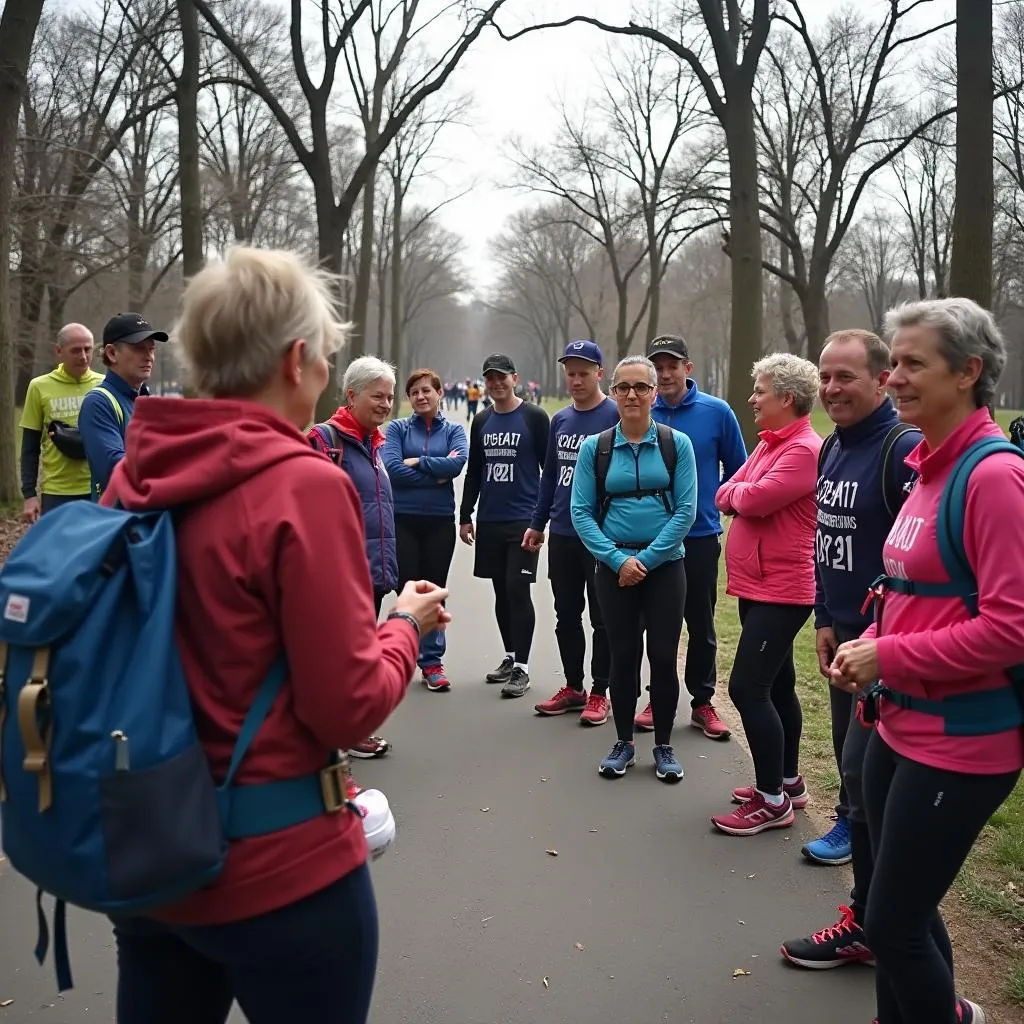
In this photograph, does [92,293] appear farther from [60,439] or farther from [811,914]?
[811,914]

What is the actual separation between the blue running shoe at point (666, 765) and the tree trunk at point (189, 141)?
1289 cm

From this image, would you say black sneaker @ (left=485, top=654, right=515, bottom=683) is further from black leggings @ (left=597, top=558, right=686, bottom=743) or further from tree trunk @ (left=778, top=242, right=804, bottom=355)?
tree trunk @ (left=778, top=242, right=804, bottom=355)

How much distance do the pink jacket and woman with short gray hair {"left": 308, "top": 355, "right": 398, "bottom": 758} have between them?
205cm

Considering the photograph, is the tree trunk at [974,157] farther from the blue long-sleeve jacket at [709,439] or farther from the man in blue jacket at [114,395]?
the man in blue jacket at [114,395]

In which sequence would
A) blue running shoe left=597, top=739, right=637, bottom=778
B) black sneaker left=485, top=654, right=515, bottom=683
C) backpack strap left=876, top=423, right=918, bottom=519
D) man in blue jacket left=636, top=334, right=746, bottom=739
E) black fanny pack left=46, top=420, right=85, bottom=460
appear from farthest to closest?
black sneaker left=485, top=654, right=515, bottom=683 → black fanny pack left=46, top=420, right=85, bottom=460 → man in blue jacket left=636, top=334, right=746, bottom=739 → blue running shoe left=597, top=739, right=637, bottom=778 → backpack strap left=876, top=423, right=918, bottom=519

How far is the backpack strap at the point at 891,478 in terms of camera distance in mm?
3314

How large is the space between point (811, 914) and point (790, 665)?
1345mm

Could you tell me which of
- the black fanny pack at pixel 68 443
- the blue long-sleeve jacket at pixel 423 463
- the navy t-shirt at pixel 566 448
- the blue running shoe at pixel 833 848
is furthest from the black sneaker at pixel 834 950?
the black fanny pack at pixel 68 443

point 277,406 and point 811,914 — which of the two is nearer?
point 277,406

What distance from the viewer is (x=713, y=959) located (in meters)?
3.39

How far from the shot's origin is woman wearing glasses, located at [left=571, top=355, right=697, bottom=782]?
4969 mm

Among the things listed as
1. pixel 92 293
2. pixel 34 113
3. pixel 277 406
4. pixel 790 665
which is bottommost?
pixel 790 665

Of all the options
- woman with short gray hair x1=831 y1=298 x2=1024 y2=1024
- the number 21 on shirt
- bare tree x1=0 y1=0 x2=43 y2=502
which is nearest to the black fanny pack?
the number 21 on shirt

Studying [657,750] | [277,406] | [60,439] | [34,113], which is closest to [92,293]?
[34,113]
